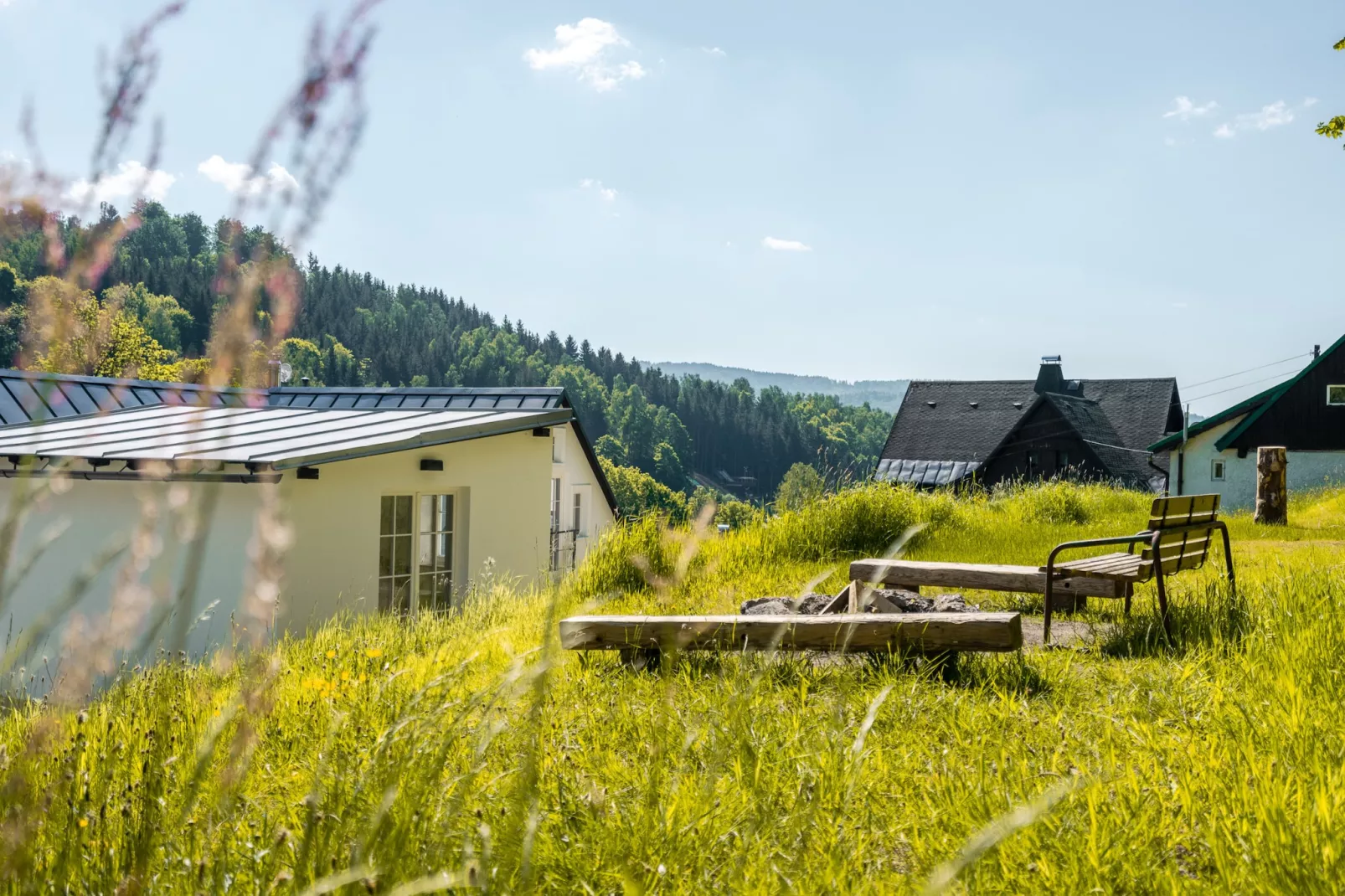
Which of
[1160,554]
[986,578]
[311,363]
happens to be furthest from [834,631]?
[311,363]

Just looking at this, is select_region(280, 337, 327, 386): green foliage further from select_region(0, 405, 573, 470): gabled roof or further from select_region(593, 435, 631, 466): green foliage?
select_region(0, 405, 573, 470): gabled roof

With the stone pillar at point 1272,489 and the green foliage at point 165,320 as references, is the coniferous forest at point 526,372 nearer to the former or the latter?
the green foliage at point 165,320

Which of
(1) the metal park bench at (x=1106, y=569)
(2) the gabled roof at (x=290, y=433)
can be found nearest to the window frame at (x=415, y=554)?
(2) the gabled roof at (x=290, y=433)

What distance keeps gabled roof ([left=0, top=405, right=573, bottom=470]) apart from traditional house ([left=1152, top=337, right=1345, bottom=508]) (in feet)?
83.7

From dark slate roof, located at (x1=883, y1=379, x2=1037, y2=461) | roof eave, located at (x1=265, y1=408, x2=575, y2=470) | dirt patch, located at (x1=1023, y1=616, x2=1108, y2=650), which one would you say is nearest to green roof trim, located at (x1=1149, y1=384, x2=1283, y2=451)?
dark slate roof, located at (x1=883, y1=379, x2=1037, y2=461)

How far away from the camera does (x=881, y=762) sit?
338cm

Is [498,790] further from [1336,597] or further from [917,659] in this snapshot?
[1336,597]

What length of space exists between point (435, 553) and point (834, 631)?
8.86 metres

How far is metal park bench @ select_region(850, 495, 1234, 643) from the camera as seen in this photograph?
18.5 feet

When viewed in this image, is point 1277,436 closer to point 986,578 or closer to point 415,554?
point 415,554

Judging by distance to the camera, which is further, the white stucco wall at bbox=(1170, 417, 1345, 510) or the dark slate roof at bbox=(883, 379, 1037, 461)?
the dark slate roof at bbox=(883, 379, 1037, 461)

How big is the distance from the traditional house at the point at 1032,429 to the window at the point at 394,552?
2960 centimetres

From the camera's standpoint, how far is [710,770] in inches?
63.5

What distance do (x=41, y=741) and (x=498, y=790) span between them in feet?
6.55
